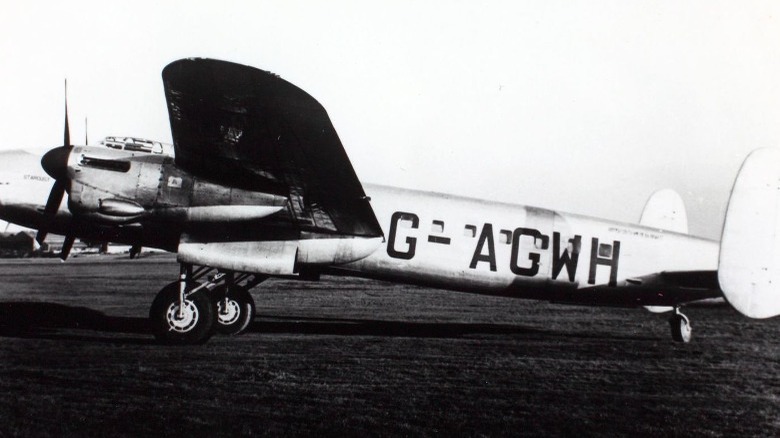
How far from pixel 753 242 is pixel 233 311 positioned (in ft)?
25.0

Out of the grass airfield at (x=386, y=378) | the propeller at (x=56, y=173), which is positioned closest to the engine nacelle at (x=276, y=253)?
the grass airfield at (x=386, y=378)

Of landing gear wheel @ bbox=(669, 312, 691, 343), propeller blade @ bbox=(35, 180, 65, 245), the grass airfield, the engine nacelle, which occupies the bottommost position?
the grass airfield

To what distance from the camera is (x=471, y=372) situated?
24.1 feet

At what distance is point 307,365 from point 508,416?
2887 millimetres

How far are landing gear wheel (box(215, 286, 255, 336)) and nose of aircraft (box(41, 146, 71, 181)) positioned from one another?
117 inches

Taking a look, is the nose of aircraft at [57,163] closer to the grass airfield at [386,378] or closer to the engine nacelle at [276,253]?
the engine nacelle at [276,253]

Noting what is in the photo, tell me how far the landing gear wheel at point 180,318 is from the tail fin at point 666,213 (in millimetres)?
8190

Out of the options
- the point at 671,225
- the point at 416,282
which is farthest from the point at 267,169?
the point at 671,225

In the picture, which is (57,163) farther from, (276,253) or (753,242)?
(753,242)

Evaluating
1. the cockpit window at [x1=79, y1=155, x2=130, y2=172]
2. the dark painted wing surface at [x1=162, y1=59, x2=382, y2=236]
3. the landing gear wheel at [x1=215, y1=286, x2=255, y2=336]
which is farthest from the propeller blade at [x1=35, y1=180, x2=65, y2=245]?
the landing gear wheel at [x1=215, y1=286, x2=255, y2=336]

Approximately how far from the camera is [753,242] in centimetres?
837

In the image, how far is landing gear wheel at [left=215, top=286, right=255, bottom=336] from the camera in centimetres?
1003

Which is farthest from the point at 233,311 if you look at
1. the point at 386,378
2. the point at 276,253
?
the point at 386,378

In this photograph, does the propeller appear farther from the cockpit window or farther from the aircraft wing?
the aircraft wing
